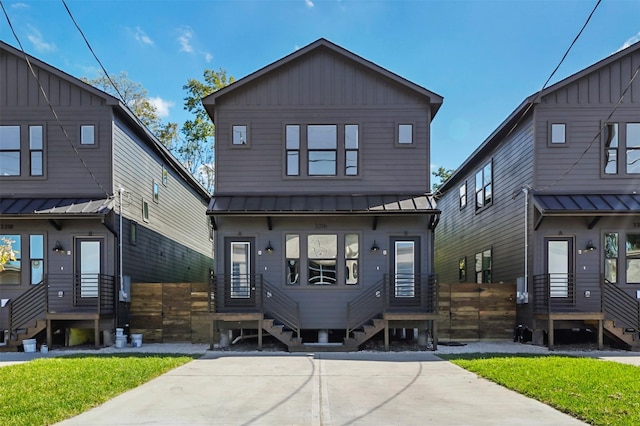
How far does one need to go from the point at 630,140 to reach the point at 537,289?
16.5 feet

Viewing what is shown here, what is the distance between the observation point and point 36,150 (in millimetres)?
13008

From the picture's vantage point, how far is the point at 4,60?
13.0 metres

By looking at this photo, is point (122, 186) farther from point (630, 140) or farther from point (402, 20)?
point (630, 140)

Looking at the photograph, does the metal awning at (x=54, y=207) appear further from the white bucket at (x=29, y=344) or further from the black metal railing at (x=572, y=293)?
the black metal railing at (x=572, y=293)

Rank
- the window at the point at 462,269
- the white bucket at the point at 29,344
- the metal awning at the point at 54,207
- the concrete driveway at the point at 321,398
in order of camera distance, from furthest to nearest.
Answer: the window at the point at 462,269
the metal awning at the point at 54,207
the white bucket at the point at 29,344
the concrete driveway at the point at 321,398

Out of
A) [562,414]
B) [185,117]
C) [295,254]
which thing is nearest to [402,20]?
[295,254]

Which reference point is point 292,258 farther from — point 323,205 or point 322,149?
point 322,149

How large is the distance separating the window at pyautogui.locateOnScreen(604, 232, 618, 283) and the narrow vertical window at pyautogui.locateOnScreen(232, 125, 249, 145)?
10533 mm

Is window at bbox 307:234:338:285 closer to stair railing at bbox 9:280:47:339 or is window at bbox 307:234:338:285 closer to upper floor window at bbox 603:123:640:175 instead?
stair railing at bbox 9:280:47:339

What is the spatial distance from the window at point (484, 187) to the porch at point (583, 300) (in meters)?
4.75

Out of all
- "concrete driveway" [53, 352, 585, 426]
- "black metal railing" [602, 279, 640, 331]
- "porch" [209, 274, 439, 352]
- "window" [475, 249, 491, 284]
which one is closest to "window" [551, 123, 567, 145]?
"black metal railing" [602, 279, 640, 331]

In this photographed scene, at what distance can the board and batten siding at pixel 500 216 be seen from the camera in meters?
13.6

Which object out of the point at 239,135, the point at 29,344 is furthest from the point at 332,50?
the point at 29,344

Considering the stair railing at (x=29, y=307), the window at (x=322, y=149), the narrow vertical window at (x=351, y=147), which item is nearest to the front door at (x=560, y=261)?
the narrow vertical window at (x=351, y=147)
